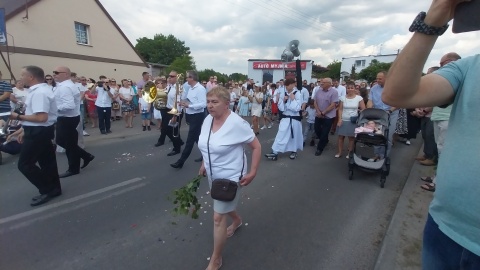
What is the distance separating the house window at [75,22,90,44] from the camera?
18422 millimetres

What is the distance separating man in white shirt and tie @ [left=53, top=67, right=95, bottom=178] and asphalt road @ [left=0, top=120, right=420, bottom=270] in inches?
15.3

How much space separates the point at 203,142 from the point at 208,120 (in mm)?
279

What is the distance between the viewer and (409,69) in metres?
1.09

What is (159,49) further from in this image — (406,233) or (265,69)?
(406,233)

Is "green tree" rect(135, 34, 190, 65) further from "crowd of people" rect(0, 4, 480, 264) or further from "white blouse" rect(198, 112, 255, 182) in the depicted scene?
"white blouse" rect(198, 112, 255, 182)

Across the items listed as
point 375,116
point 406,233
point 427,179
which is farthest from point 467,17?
point 427,179

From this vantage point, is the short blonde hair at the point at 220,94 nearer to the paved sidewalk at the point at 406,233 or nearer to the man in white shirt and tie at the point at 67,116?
the paved sidewalk at the point at 406,233

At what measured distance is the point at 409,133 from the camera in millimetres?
8469

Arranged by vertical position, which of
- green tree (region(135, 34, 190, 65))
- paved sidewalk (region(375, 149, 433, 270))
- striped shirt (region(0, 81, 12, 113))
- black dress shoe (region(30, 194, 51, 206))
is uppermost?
green tree (region(135, 34, 190, 65))

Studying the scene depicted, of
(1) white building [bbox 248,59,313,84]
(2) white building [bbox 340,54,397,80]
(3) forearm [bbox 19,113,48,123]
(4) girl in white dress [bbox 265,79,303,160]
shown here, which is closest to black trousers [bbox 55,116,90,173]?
(3) forearm [bbox 19,113,48,123]

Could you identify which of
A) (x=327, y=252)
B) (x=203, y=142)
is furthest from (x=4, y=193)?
(x=327, y=252)

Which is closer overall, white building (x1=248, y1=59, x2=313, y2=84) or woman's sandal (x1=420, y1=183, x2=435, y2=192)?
woman's sandal (x1=420, y1=183, x2=435, y2=192)

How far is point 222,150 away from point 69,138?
4.12 m

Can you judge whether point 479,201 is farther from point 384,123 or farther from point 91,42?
point 91,42
